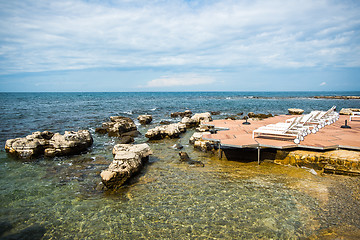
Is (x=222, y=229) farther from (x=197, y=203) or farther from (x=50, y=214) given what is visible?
(x=50, y=214)

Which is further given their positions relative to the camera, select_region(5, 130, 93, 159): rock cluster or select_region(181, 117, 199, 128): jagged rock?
select_region(181, 117, 199, 128): jagged rock

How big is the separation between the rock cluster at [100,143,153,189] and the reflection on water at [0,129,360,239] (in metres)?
0.34

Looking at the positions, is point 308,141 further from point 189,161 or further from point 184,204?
point 184,204

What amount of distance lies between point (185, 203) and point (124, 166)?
2808 millimetres

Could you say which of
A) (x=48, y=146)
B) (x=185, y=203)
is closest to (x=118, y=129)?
(x=48, y=146)

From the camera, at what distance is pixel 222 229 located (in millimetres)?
4953

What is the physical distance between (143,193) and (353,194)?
20.8 ft

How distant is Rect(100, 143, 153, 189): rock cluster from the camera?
7.09 m

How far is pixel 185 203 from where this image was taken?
6.09 metres

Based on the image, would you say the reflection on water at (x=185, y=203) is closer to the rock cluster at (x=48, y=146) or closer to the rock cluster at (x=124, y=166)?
the rock cluster at (x=124, y=166)

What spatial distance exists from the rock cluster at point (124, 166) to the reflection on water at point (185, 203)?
13.4 inches

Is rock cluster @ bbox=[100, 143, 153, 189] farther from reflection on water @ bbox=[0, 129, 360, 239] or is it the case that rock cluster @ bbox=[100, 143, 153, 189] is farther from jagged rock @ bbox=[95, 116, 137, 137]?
jagged rock @ bbox=[95, 116, 137, 137]

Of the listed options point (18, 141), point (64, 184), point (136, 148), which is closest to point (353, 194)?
point (136, 148)

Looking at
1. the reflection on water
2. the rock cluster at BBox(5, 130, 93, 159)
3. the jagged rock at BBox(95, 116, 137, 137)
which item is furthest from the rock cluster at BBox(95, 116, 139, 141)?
the reflection on water
